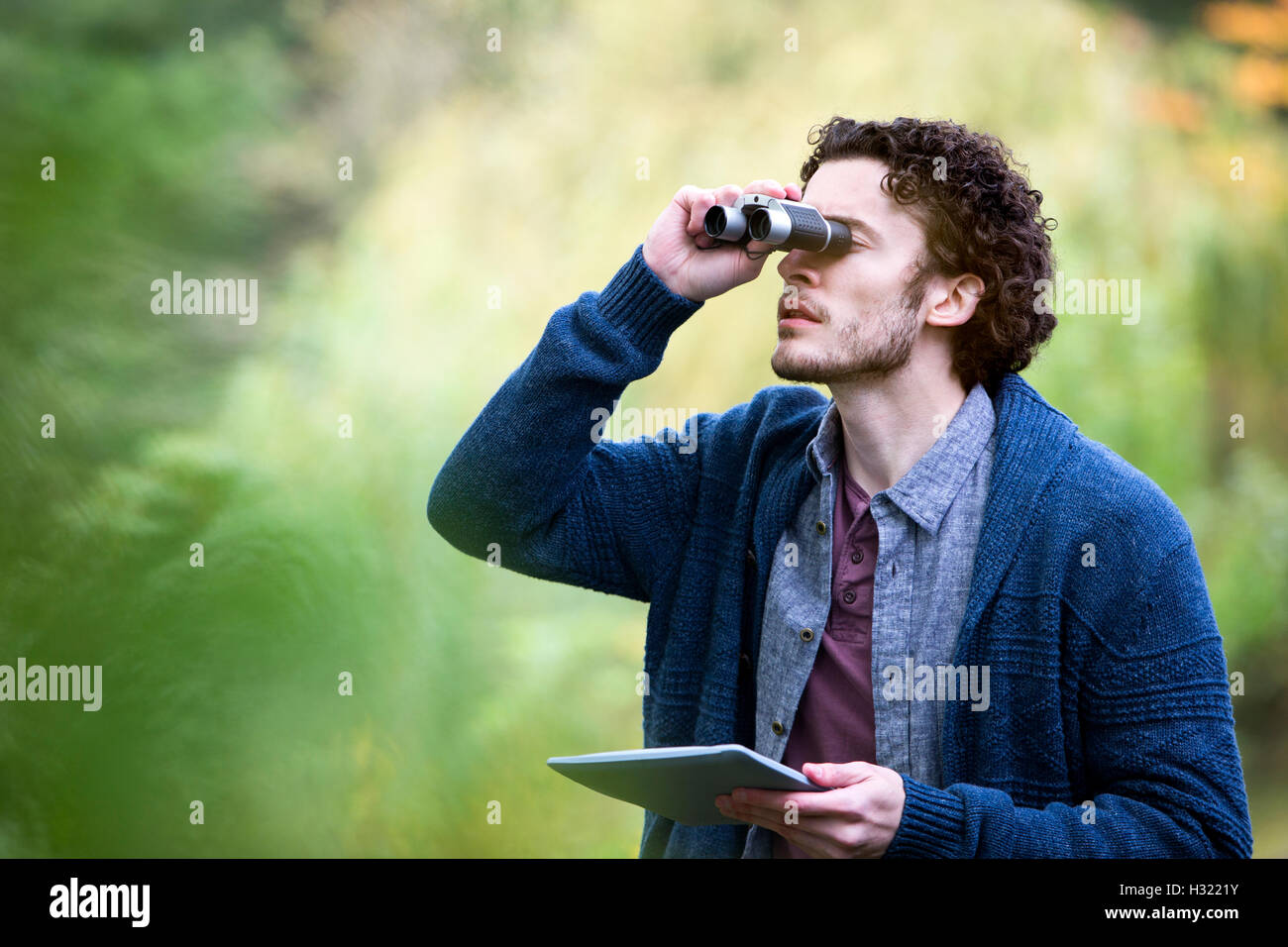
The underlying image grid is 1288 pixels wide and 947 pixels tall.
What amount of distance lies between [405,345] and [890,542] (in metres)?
2.10

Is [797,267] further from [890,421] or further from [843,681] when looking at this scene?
[843,681]

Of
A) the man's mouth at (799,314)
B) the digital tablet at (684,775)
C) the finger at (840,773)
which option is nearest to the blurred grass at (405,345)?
the man's mouth at (799,314)

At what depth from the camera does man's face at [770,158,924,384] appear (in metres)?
1.68

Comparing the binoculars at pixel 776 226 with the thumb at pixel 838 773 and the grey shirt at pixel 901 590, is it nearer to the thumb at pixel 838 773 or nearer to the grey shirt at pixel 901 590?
the grey shirt at pixel 901 590

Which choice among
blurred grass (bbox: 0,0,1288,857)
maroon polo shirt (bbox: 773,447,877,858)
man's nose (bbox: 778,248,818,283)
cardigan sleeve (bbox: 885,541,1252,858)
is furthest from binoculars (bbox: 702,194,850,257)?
blurred grass (bbox: 0,0,1288,857)

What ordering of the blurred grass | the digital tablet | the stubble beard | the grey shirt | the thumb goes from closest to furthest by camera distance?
the digital tablet
the thumb
the grey shirt
the stubble beard
the blurred grass

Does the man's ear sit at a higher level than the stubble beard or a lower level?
higher

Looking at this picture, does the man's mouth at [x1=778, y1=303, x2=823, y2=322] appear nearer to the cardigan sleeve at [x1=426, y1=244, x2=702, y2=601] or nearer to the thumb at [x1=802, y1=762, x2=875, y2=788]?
the cardigan sleeve at [x1=426, y1=244, x2=702, y2=601]

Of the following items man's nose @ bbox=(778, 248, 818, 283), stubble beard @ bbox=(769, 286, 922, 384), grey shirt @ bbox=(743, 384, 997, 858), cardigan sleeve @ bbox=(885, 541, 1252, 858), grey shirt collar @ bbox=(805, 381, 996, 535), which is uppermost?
man's nose @ bbox=(778, 248, 818, 283)

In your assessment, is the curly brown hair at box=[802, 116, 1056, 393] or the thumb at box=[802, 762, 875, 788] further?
the curly brown hair at box=[802, 116, 1056, 393]

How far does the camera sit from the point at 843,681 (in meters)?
1.61

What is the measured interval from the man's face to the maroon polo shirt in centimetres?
23

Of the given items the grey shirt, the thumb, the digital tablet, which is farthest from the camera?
the grey shirt
